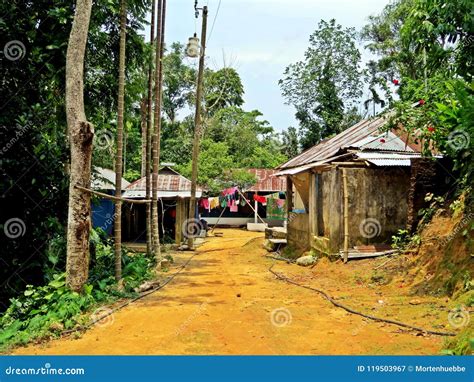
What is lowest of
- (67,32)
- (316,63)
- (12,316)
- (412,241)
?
(12,316)

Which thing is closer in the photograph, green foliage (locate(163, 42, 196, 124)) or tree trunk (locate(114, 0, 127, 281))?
tree trunk (locate(114, 0, 127, 281))

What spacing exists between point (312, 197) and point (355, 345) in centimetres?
821

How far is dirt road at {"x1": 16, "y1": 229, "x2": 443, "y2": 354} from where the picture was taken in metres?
5.31

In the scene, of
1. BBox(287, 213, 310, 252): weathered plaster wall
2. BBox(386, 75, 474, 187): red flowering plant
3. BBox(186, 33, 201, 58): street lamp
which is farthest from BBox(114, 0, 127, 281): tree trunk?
BBox(287, 213, 310, 252): weathered plaster wall

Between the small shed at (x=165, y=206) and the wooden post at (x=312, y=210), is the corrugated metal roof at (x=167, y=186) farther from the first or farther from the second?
the wooden post at (x=312, y=210)

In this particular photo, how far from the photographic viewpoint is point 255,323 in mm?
6504

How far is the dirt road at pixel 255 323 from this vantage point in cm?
531

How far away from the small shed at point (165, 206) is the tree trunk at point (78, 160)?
1057cm

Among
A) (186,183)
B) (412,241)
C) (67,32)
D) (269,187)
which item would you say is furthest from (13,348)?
(269,187)

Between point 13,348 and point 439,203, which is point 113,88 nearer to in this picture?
point 13,348

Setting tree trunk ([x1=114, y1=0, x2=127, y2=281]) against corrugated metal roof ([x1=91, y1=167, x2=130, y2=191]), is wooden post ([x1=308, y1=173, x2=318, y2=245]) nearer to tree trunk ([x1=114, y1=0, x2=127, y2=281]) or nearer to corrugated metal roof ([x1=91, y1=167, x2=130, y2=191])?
corrugated metal roof ([x1=91, y1=167, x2=130, y2=191])

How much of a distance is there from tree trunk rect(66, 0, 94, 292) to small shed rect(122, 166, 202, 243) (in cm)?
1057

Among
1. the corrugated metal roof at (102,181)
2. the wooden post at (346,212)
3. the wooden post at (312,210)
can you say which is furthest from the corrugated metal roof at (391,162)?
the corrugated metal roof at (102,181)

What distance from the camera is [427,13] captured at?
24.6 ft
